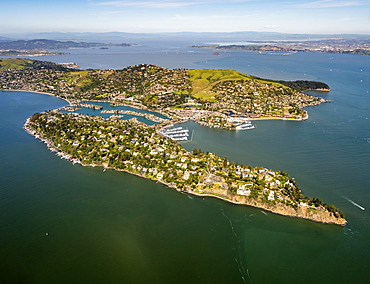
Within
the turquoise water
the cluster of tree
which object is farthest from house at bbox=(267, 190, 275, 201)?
the cluster of tree

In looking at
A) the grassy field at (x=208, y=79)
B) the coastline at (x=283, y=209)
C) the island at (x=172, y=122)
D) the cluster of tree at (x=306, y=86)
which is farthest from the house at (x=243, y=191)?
the cluster of tree at (x=306, y=86)

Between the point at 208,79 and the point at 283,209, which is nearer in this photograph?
the point at 283,209

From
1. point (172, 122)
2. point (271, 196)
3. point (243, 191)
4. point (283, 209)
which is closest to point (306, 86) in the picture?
point (172, 122)

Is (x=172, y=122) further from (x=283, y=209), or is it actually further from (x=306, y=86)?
(x=306, y=86)

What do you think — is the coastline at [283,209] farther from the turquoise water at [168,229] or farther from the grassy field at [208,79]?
the grassy field at [208,79]

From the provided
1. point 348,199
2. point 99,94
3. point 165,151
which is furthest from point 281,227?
point 99,94

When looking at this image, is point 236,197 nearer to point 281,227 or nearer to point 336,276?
point 281,227
